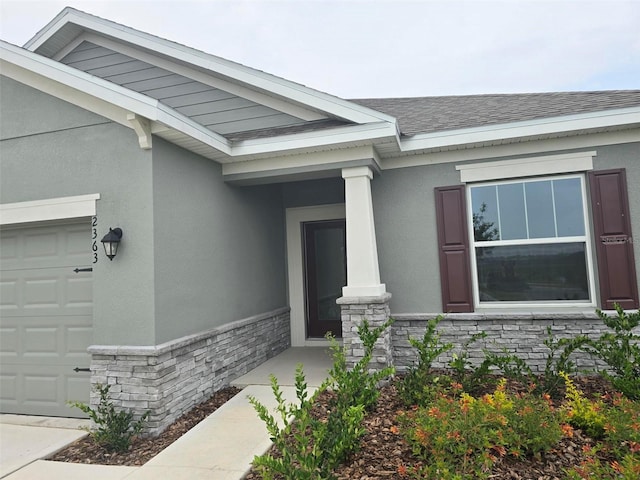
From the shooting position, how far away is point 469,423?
3.08 meters

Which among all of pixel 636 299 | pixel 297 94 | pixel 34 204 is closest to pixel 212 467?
pixel 34 204

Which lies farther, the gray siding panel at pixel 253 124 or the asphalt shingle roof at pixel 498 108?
the gray siding panel at pixel 253 124

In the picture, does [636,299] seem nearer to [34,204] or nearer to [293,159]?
[293,159]

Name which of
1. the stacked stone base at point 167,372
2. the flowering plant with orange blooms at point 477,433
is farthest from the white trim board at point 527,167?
the stacked stone base at point 167,372

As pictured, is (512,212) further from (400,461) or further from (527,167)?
(400,461)

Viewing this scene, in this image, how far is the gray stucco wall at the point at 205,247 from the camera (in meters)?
4.39

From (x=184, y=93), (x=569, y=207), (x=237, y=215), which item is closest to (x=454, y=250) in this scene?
(x=569, y=207)

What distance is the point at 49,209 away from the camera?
4.62 metres

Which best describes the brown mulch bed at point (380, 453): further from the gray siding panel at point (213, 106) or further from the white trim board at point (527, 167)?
the gray siding panel at point (213, 106)

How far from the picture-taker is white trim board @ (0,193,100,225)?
4.46 meters

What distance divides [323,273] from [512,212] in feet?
11.1

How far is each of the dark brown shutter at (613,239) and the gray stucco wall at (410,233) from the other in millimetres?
1401

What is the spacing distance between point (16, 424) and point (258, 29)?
12574 millimetres

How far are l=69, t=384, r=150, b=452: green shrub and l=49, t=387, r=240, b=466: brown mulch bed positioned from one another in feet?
0.22
